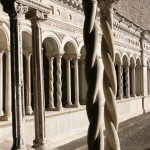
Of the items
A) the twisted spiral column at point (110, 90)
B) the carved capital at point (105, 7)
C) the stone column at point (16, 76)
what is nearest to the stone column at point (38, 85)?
the stone column at point (16, 76)

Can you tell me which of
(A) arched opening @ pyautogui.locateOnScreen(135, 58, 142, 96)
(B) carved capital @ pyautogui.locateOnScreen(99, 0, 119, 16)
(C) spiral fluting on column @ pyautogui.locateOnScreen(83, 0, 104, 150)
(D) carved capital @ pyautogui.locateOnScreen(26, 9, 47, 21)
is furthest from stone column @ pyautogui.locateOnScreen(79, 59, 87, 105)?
(C) spiral fluting on column @ pyautogui.locateOnScreen(83, 0, 104, 150)

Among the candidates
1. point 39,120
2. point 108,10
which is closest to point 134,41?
point 39,120

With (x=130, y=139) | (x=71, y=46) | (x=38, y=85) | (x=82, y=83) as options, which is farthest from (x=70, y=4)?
(x=38, y=85)

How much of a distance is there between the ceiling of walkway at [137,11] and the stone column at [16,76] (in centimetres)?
Answer: 2182

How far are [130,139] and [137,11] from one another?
20240 millimetres

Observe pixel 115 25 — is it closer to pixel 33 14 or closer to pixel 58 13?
pixel 58 13

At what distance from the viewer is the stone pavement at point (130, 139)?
1156 centimetres

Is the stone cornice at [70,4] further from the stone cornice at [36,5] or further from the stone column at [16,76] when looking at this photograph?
the stone column at [16,76]

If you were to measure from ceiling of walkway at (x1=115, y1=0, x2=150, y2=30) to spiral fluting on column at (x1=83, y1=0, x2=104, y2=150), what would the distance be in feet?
86.5

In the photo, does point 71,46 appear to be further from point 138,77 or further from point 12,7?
point 138,77

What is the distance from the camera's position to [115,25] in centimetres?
1791

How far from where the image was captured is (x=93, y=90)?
1711 mm

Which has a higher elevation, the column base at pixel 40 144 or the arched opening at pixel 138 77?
the arched opening at pixel 138 77

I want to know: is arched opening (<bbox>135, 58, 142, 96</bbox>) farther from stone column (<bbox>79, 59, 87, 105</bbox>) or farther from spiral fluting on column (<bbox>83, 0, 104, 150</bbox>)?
spiral fluting on column (<bbox>83, 0, 104, 150</bbox>)
